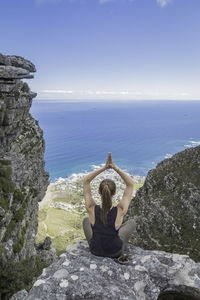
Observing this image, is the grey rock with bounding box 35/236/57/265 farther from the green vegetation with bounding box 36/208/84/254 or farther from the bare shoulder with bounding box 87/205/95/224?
the green vegetation with bounding box 36/208/84/254

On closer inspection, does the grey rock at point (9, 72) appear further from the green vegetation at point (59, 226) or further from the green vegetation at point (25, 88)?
the green vegetation at point (59, 226)

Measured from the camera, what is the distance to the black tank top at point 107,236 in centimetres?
788

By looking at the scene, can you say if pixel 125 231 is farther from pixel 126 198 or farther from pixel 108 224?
pixel 126 198

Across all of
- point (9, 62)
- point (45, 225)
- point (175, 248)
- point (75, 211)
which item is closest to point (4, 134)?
point (9, 62)

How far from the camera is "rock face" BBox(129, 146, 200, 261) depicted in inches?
1318

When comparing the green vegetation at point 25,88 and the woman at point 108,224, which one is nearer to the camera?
the woman at point 108,224

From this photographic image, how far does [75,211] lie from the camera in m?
177

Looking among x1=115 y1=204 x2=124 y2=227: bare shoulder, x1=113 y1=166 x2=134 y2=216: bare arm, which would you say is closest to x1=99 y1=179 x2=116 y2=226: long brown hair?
x1=115 y1=204 x2=124 y2=227: bare shoulder

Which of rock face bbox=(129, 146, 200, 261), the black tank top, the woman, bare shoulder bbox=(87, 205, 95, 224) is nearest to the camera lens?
the woman

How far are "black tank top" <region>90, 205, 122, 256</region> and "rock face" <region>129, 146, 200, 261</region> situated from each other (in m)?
26.5

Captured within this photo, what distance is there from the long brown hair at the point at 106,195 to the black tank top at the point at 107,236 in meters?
0.26

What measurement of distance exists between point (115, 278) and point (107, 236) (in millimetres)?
1352

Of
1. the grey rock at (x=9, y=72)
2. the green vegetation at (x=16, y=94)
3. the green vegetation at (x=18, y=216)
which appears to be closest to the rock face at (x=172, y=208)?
the green vegetation at (x=18, y=216)

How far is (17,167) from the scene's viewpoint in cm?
2434
